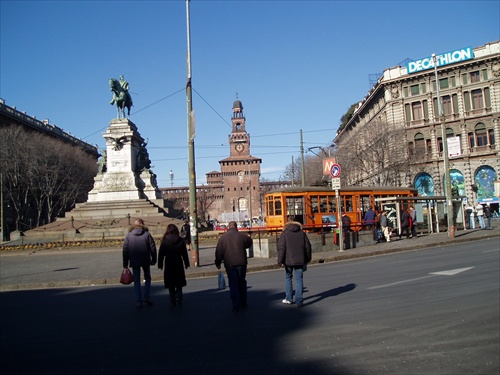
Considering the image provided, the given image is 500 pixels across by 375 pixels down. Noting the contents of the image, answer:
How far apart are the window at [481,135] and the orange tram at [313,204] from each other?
3139 cm

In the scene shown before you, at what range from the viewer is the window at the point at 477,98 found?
168 feet

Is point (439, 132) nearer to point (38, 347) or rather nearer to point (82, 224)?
point (82, 224)

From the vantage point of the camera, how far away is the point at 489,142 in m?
50.4

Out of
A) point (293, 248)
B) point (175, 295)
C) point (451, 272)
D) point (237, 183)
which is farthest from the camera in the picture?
point (237, 183)

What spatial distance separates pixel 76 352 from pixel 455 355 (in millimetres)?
4676

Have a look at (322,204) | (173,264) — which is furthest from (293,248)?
(322,204)

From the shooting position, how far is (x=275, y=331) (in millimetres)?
6461

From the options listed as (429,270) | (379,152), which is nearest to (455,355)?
(429,270)

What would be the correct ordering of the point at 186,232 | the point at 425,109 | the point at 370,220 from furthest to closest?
the point at 425,109, the point at 370,220, the point at 186,232

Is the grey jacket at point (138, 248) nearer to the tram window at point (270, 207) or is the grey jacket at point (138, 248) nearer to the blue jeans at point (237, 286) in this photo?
the blue jeans at point (237, 286)

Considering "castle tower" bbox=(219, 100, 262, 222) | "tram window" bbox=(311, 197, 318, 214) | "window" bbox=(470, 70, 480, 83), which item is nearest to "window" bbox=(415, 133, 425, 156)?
"window" bbox=(470, 70, 480, 83)

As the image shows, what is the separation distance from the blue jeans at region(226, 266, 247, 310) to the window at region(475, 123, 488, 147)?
5047 centimetres

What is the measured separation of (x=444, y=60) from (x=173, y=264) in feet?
171

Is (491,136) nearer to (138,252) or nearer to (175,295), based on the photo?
(175,295)
